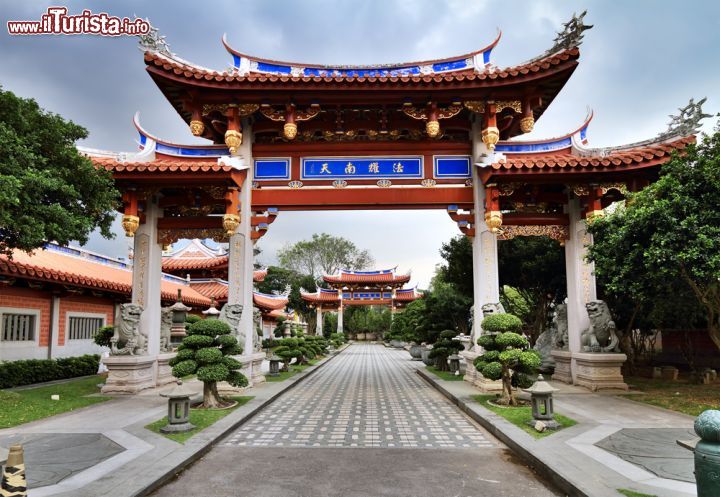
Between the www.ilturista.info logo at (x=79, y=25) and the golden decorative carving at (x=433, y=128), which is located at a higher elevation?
the www.ilturista.info logo at (x=79, y=25)

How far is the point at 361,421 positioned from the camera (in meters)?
8.64

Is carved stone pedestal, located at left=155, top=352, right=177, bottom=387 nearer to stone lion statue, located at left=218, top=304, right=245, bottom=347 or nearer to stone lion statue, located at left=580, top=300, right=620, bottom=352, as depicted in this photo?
stone lion statue, located at left=218, top=304, right=245, bottom=347

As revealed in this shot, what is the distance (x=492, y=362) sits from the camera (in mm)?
9062

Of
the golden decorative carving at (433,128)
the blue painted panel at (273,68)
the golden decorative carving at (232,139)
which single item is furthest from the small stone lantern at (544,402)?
the blue painted panel at (273,68)

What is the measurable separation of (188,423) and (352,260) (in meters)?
50.3

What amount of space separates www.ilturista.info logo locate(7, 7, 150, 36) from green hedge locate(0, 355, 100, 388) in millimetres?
7521

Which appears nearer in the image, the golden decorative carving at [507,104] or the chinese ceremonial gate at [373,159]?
the chinese ceremonial gate at [373,159]

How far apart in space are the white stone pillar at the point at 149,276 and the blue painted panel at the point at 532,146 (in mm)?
8925

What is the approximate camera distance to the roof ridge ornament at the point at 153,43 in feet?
36.6

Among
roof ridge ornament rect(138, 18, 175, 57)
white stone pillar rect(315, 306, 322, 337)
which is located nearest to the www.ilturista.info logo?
roof ridge ornament rect(138, 18, 175, 57)

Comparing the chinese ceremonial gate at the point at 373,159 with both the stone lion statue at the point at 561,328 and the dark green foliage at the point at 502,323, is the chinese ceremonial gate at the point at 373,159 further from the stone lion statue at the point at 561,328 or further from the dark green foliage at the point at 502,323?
the dark green foliage at the point at 502,323

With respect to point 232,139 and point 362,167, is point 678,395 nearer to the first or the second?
point 362,167

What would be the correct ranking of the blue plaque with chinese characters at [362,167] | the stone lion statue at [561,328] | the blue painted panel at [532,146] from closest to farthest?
1. the blue painted panel at [532,146]
2. the blue plaque with chinese characters at [362,167]
3. the stone lion statue at [561,328]

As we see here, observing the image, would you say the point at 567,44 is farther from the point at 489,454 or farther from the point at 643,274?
the point at 489,454
